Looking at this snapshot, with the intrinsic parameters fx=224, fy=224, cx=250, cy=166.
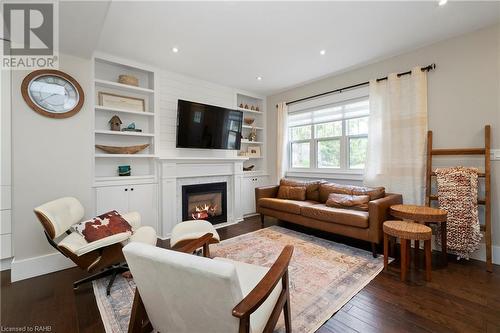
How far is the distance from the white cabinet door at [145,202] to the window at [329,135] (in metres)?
2.71

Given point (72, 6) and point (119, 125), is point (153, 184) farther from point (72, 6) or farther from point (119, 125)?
point (72, 6)

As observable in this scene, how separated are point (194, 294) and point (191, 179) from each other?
296 cm

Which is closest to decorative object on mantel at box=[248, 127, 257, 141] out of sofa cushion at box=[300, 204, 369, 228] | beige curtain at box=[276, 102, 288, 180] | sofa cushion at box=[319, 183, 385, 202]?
beige curtain at box=[276, 102, 288, 180]

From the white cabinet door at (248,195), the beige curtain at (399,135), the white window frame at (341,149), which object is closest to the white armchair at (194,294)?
the beige curtain at (399,135)

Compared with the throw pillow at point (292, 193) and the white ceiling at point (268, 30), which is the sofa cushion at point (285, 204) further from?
the white ceiling at point (268, 30)

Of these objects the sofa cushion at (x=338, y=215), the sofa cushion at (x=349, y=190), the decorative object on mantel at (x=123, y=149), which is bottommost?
the sofa cushion at (x=338, y=215)

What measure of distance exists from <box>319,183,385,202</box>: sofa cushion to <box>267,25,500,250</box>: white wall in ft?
2.96

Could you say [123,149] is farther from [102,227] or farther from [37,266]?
[37,266]

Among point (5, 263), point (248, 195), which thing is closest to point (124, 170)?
point (5, 263)

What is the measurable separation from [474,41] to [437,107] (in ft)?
2.48

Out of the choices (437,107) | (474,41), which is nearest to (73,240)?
(437,107)

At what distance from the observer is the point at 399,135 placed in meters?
3.09

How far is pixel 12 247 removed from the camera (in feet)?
7.82

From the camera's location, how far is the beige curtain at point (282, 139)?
4602 mm
